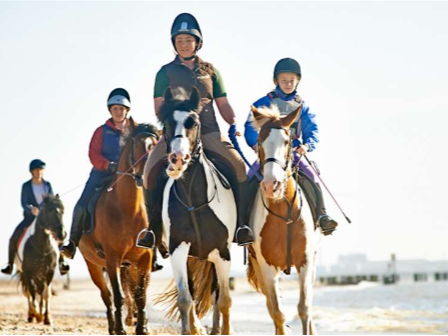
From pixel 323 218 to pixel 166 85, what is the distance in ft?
8.15

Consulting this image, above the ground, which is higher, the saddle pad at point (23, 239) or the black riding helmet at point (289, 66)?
the black riding helmet at point (289, 66)

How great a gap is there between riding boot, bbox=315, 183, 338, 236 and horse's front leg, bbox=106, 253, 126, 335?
347cm

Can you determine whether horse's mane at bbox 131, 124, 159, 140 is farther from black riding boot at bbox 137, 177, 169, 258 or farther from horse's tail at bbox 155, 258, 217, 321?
horse's tail at bbox 155, 258, 217, 321

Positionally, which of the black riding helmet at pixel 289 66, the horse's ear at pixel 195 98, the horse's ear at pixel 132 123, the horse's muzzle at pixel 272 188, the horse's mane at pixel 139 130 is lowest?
the horse's muzzle at pixel 272 188

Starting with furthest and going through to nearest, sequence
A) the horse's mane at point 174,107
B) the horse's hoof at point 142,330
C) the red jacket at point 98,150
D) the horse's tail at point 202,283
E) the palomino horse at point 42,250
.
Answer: the palomino horse at point 42,250 < the red jacket at point 98,150 < the horse's hoof at point 142,330 < the horse's tail at point 202,283 < the horse's mane at point 174,107

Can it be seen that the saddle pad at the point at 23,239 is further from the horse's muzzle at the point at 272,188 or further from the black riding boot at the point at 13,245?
the horse's muzzle at the point at 272,188

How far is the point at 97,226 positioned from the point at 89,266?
1.51 meters

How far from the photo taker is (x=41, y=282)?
64.7ft

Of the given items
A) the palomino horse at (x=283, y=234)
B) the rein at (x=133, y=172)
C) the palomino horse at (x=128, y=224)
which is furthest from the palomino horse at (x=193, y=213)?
the palomino horse at (x=128, y=224)

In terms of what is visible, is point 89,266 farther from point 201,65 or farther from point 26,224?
point 26,224

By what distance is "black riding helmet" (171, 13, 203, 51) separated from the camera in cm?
1015

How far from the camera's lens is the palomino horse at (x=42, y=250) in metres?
18.0

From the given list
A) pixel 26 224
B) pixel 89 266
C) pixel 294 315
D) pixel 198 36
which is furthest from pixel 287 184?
pixel 294 315

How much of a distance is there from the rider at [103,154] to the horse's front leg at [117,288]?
97cm
